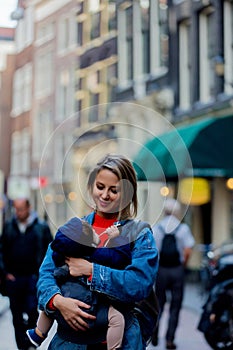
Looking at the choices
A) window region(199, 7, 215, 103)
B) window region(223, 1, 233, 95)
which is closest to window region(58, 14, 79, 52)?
window region(199, 7, 215, 103)

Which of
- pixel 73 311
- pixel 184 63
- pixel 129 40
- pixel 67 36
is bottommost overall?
pixel 73 311

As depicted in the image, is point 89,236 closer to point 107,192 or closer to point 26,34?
point 107,192

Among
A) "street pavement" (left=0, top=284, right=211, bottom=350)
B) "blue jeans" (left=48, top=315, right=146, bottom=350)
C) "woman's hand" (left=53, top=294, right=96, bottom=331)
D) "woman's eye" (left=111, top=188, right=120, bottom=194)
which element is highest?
"woman's eye" (left=111, top=188, right=120, bottom=194)

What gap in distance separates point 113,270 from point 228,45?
1401cm

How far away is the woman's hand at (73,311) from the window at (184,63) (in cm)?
1642

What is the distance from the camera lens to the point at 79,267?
3184 millimetres

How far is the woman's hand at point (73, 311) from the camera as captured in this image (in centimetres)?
316

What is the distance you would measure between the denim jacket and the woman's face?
0.07 metres

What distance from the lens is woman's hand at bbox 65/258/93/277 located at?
3174 mm

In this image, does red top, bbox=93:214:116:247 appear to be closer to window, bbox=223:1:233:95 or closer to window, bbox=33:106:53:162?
window, bbox=223:1:233:95

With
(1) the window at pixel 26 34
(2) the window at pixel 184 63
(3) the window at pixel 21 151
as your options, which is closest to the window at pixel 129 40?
(2) the window at pixel 184 63

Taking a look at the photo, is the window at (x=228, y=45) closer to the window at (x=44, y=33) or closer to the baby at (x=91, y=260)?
the window at (x=44, y=33)

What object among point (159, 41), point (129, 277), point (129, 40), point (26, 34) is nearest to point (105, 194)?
point (129, 277)

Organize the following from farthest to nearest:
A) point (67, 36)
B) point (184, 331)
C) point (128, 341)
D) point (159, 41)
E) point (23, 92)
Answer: point (23, 92), point (67, 36), point (159, 41), point (184, 331), point (128, 341)
